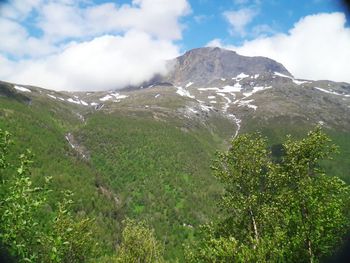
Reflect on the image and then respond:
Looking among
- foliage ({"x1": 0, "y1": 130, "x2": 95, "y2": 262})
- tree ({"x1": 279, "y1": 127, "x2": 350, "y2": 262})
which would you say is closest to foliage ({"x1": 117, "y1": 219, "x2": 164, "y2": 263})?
tree ({"x1": 279, "y1": 127, "x2": 350, "y2": 262})

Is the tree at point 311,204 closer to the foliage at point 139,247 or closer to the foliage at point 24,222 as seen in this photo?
the foliage at point 139,247

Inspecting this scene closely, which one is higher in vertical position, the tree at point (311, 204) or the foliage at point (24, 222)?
the foliage at point (24, 222)

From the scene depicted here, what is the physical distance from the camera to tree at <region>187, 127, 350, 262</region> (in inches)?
1253

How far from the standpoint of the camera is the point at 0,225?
52.9 feet

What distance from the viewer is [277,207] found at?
36.5 meters

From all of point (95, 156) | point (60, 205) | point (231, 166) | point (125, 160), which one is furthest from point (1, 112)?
point (60, 205)

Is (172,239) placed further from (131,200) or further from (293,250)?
(293,250)

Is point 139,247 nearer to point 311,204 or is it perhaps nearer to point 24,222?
point 311,204

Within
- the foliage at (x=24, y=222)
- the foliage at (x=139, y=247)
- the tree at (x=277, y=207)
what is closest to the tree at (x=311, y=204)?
the tree at (x=277, y=207)

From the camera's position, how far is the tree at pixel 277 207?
104ft

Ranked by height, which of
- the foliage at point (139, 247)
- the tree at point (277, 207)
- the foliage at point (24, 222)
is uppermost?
the foliage at point (24, 222)

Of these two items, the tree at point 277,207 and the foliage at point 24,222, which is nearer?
the foliage at point 24,222

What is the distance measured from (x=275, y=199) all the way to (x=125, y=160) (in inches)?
6400

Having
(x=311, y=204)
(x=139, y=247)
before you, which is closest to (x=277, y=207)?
(x=311, y=204)
